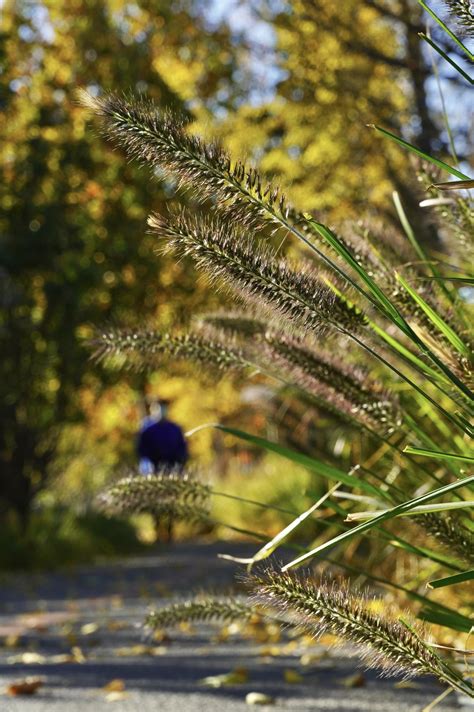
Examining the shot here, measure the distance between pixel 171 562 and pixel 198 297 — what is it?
642 cm

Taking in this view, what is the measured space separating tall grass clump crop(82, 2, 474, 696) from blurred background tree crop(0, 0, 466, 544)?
673cm

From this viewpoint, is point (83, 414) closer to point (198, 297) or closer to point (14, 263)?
point (14, 263)

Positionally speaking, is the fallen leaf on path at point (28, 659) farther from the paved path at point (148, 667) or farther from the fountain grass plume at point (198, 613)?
the fountain grass plume at point (198, 613)

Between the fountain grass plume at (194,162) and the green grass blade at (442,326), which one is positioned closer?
the fountain grass plume at (194,162)

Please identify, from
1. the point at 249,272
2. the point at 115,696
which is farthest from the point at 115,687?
the point at 249,272

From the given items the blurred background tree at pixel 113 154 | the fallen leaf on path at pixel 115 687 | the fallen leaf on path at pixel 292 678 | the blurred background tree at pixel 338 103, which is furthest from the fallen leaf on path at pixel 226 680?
the blurred background tree at pixel 113 154

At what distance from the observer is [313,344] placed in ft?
9.26

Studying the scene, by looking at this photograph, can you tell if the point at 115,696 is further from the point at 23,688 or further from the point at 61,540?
the point at 61,540

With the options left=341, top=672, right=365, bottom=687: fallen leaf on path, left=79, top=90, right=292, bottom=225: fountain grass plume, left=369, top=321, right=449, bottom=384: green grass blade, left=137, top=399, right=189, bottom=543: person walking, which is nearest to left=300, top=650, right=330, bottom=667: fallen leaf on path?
left=341, top=672, right=365, bottom=687: fallen leaf on path

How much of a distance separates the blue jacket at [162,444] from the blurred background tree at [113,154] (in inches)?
54.1

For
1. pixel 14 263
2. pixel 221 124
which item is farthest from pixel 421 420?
pixel 221 124

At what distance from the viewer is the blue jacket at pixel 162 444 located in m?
11.9

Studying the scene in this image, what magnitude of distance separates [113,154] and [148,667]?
38.4 feet

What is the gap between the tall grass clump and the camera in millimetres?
1999
